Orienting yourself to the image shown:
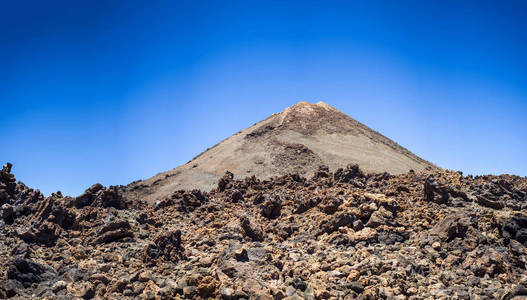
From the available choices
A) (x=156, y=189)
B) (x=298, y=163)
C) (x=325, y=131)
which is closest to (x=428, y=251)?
(x=298, y=163)

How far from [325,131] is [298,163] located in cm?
1235

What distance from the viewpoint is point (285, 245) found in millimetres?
16219

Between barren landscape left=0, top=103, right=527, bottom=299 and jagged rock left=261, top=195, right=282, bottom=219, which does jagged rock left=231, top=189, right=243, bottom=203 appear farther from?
jagged rock left=261, top=195, right=282, bottom=219

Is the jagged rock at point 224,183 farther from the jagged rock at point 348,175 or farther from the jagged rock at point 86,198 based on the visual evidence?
the jagged rock at point 86,198

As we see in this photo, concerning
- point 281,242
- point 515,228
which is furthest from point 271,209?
point 515,228

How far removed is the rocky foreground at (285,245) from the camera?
1205 cm

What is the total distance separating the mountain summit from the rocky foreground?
1539 centimetres

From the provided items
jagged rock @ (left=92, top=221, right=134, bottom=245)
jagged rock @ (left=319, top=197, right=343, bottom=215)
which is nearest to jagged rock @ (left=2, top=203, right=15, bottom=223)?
jagged rock @ (left=92, top=221, right=134, bottom=245)

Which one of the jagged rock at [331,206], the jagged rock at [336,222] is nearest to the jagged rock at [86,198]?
the jagged rock at [331,206]

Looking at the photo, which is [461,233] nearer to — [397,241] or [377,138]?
[397,241]

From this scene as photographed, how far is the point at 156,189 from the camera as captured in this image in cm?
3850

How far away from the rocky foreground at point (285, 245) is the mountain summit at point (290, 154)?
15.4m

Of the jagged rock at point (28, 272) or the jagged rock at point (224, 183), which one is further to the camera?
the jagged rock at point (224, 183)

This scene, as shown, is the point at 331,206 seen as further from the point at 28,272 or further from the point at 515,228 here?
the point at 28,272
